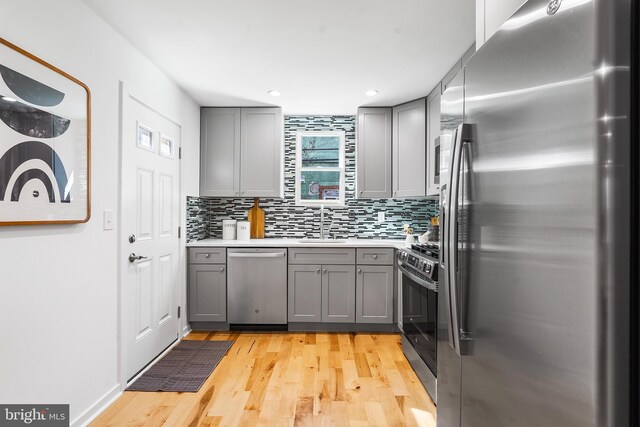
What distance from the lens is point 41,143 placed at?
1.67m

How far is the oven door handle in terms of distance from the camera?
2.38 meters

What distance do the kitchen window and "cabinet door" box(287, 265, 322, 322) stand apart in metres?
1.02

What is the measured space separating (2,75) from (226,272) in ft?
8.24

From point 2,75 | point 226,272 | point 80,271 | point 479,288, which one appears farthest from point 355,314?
point 2,75

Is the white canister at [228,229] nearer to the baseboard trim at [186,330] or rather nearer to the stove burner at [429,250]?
the baseboard trim at [186,330]

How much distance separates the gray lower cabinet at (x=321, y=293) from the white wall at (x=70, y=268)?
1696 mm

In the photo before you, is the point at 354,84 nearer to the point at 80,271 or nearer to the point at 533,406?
the point at 80,271

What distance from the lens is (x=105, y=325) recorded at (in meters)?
2.22

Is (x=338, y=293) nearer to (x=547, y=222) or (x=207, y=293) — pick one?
(x=207, y=293)

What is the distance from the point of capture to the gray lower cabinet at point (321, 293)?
364 cm

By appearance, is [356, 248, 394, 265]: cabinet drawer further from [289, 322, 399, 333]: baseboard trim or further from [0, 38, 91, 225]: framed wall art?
→ [0, 38, 91, 225]: framed wall art

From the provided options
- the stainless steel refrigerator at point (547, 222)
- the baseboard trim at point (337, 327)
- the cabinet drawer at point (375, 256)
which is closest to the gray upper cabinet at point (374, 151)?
the cabinet drawer at point (375, 256)

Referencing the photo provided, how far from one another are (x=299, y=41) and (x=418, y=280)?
1.91 m

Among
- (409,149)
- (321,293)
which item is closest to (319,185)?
(409,149)
